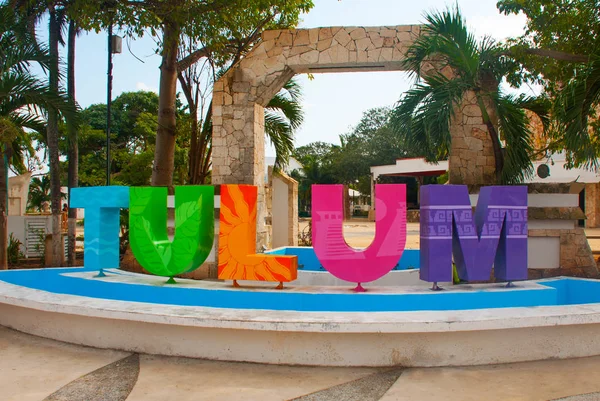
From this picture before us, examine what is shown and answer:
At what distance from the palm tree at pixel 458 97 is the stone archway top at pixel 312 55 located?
1.29 meters

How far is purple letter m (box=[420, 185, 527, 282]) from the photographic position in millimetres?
6398

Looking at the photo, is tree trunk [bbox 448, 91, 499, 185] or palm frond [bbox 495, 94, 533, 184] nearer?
palm frond [bbox 495, 94, 533, 184]

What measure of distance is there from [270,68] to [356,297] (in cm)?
568

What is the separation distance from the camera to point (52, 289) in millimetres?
7609

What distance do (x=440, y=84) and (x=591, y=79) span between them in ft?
6.55

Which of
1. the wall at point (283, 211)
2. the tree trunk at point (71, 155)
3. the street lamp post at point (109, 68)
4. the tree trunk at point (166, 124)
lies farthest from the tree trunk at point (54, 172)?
the wall at point (283, 211)

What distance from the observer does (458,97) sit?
7.62 meters

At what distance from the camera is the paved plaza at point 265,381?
4457 millimetres

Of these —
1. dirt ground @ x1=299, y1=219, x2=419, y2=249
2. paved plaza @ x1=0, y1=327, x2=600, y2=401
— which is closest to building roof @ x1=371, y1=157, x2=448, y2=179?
dirt ground @ x1=299, y1=219, x2=419, y2=249

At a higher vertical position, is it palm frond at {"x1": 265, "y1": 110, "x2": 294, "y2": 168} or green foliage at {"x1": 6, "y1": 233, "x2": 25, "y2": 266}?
palm frond at {"x1": 265, "y1": 110, "x2": 294, "y2": 168}

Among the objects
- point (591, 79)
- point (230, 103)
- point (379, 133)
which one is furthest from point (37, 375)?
point (379, 133)

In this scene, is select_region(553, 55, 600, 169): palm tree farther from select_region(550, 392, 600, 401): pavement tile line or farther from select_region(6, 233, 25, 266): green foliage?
select_region(6, 233, 25, 266): green foliage

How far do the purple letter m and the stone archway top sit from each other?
171 inches

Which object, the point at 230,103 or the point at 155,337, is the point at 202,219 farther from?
the point at 230,103
